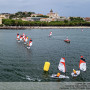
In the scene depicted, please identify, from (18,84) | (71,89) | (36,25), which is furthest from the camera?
(36,25)

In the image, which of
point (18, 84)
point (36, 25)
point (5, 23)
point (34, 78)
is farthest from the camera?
point (36, 25)

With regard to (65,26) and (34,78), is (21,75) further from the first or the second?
(65,26)

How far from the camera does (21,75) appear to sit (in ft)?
83.9

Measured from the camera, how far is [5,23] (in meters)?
167

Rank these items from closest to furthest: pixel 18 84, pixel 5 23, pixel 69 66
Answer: pixel 18 84, pixel 69 66, pixel 5 23

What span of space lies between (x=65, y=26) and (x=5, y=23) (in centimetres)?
5894

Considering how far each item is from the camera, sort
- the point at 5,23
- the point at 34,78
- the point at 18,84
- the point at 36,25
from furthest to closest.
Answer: the point at 36,25 < the point at 5,23 < the point at 34,78 < the point at 18,84

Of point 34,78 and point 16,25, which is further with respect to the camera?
point 16,25

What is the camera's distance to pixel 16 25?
17325 cm

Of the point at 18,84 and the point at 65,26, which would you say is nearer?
the point at 18,84

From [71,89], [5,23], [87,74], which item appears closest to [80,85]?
[71,89]

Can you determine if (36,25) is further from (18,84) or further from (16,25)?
(18,84)

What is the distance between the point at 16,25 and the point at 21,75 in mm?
151000

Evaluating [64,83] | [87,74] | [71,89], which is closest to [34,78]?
[64,83]
